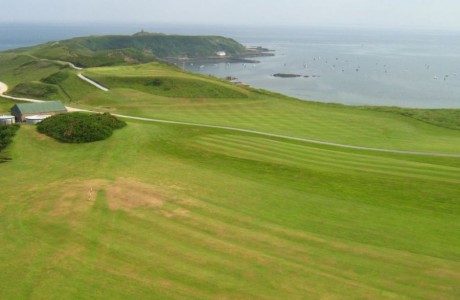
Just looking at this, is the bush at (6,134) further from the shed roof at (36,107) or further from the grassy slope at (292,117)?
the grassy slope at (292,117)

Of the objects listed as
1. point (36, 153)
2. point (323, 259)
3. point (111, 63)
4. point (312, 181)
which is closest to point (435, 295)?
point (323, 259)

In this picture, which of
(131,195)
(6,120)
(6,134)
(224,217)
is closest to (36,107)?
(6,120)

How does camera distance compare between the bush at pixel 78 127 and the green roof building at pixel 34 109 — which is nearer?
the bush at pixel 78 127

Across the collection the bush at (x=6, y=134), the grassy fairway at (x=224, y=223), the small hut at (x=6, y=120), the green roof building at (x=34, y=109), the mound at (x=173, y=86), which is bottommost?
the grassy fairway at (x=224, y=223)

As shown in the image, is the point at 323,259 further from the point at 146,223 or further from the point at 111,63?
the point at 111,63

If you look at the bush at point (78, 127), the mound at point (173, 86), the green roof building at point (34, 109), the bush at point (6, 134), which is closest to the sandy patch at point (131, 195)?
the bush at point (78, 127)

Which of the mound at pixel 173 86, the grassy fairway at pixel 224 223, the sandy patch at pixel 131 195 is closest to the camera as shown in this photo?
the grassy fairway at pixel 224 223

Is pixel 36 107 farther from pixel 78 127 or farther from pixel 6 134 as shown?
pixel 78 127

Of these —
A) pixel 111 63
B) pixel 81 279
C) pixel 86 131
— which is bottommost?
pixel 81 279
